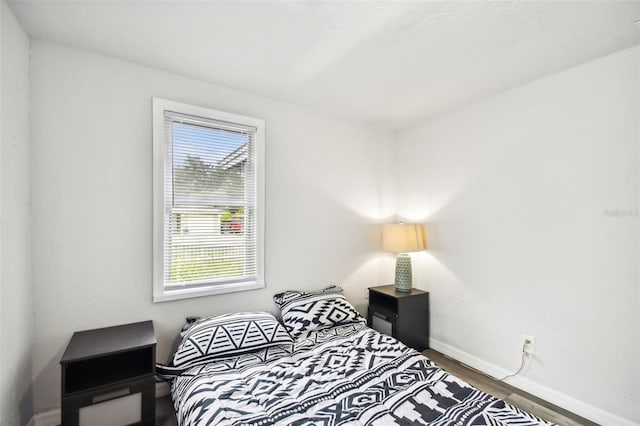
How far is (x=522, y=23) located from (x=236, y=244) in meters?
2.43

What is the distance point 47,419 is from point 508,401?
121 inches

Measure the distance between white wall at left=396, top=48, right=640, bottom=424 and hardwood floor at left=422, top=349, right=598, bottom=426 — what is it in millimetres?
86

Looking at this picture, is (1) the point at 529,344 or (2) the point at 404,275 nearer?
(1) the point at 529,344

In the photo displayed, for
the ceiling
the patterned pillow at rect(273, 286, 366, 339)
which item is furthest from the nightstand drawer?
the ceiling

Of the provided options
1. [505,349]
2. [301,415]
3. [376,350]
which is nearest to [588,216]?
[505,349]

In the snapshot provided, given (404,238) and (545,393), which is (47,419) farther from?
(545,393)

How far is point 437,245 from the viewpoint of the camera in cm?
301

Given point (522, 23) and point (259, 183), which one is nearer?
point (522, 23)

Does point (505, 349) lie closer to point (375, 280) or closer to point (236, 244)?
point (375, 280)

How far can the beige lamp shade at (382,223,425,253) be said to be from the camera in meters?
2.99

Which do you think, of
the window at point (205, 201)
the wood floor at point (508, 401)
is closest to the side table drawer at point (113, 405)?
the wood floor at point (508, 401)

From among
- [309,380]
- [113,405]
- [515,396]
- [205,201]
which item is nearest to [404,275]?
[515,396]

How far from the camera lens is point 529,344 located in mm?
2264

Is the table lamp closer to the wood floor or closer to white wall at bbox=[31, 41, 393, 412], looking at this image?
the wood floor
